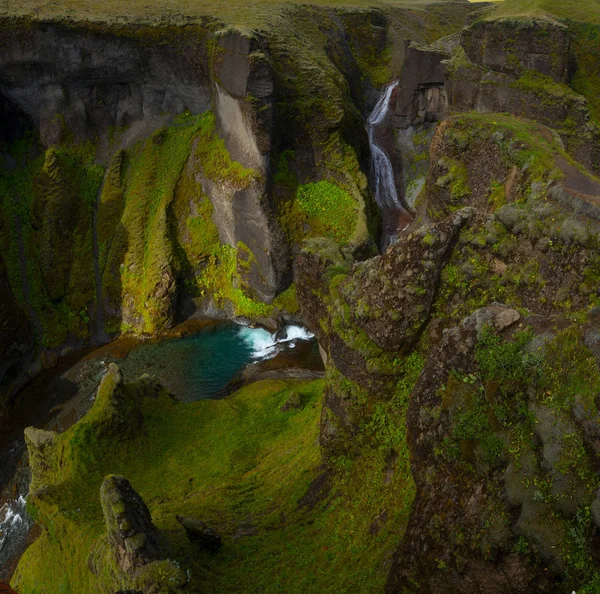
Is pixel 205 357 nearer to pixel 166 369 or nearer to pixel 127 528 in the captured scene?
pixel 166 369

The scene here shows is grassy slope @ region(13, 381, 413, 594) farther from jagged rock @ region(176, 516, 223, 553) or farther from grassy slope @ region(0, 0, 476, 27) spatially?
grassy slope @ region(0, 0, 476, 27)

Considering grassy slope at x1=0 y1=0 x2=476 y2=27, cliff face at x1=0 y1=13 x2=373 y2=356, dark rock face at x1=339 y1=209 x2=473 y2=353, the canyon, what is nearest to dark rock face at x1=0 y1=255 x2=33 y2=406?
the canyon

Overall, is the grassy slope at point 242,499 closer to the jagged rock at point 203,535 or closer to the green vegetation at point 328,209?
the jagged rock at point 203,535

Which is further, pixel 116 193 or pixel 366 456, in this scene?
pixel 116 193

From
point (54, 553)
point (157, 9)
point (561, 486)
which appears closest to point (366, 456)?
point (561, 486)

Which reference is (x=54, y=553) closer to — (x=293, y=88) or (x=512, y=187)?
(x=512, y=187)
